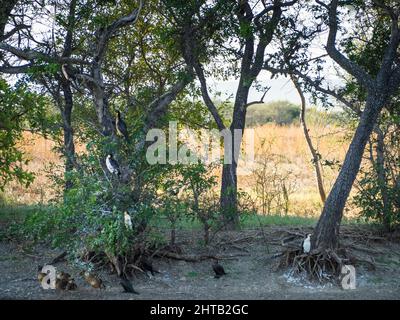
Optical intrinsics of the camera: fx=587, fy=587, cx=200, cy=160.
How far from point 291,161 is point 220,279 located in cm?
1255

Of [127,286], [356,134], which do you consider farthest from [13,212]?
[356,134]

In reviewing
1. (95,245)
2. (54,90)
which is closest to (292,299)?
(95,245)

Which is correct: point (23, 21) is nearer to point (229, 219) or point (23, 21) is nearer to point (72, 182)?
point (72, 182)

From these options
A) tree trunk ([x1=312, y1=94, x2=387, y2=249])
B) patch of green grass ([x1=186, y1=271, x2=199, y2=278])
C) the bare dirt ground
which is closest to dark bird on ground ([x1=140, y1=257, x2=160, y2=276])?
the bare dirt ground

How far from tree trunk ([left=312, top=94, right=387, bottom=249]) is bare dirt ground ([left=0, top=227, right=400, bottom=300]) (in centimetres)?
75

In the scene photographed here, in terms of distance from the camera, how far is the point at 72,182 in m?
8.69

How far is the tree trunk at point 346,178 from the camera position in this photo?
866 centimetres

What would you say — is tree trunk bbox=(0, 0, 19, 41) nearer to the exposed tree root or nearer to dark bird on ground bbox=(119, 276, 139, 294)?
dark bird on ground bbox=(119, 276, 139, 294)

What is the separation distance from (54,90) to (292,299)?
228 inches

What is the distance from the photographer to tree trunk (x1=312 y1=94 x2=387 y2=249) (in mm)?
8656

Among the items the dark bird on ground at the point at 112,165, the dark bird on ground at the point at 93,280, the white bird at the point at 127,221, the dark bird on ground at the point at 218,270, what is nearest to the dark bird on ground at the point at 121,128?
the dark bird on ground at the point at 112,165

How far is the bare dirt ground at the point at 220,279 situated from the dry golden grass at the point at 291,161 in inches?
124
